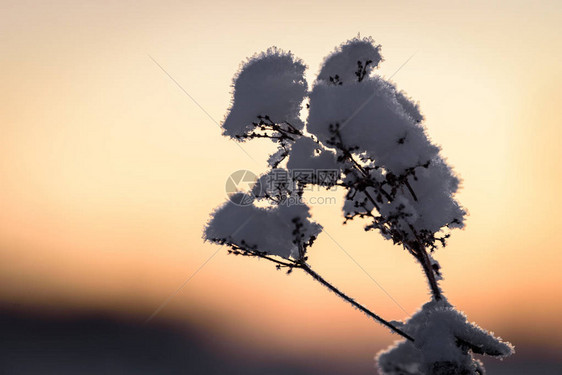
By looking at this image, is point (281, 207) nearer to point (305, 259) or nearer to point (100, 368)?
point (305, 259)

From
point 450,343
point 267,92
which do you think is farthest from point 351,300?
point 267,92

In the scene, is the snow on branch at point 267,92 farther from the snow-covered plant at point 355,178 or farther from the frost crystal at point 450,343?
the frost crystal at point 450,343

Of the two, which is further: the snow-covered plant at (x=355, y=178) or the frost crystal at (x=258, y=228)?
the frost crystal at (x=258, y=228)

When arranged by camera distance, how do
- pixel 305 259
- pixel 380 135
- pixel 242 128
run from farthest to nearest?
1. pixel 242 128
2. pixel 305 259
3. pixel 380 135

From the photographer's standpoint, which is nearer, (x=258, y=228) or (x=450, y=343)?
(x=450, y=343)

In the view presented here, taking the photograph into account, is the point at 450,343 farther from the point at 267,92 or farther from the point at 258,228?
the point at 267,92

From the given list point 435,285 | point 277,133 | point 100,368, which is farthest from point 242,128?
point 100,368

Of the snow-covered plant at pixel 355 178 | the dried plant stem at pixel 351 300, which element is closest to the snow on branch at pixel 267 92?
the snow-covered plant at pixel 355 178

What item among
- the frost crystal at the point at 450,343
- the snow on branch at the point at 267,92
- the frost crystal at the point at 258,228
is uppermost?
the snow on branch at the point at 267,92

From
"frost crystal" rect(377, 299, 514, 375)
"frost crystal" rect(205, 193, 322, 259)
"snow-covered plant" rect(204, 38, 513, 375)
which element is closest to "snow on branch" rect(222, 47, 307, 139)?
"snow-covered plant" rect(204, 38, 513, 375)
